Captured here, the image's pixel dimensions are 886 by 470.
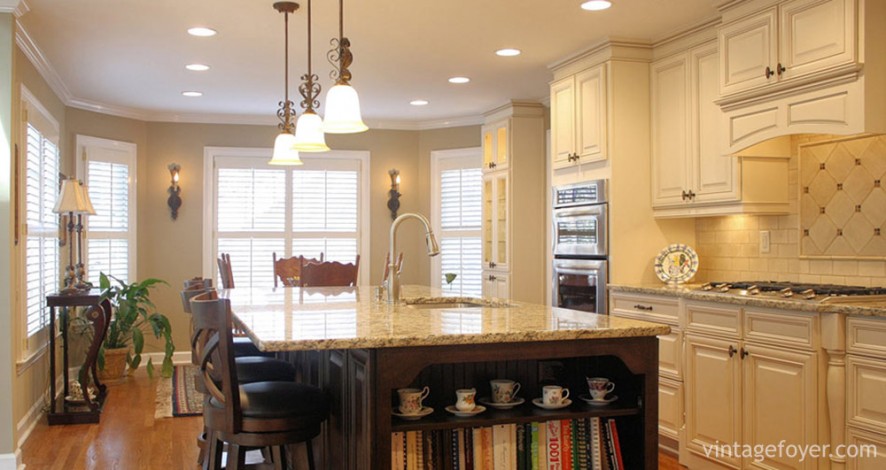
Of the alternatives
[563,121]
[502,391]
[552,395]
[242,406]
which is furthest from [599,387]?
[563,121]

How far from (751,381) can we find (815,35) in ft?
5.32

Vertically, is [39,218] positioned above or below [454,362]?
above

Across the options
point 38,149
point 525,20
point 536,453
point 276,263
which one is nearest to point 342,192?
point 276,263

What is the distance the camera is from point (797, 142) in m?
4.27

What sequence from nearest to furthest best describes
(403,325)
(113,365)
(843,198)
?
(403,325) → (843,198) → (113,365)

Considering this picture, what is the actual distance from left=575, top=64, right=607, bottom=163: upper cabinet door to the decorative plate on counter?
2.36 ft

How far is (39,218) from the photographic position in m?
5.42

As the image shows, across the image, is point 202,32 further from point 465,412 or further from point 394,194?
point 394,194

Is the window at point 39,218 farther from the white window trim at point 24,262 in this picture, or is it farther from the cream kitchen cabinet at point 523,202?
the cream kitchen cabinet at point 523,202

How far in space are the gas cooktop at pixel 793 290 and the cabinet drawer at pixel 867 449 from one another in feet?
1.89

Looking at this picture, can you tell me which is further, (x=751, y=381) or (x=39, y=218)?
(x=39, y=218)

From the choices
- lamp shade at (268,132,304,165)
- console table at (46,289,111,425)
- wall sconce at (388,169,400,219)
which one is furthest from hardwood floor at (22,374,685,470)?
wall sconce at (388,169,400,219)

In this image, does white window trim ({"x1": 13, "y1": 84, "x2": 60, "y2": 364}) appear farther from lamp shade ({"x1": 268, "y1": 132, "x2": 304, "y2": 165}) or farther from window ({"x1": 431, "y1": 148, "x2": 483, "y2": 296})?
window ({"x1": 431, "y1": 148, "x2": 483, "y2": 296})

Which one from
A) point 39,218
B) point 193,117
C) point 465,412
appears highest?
point 193,117
